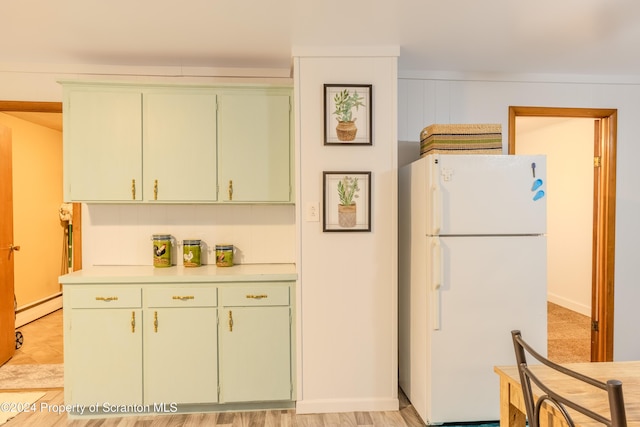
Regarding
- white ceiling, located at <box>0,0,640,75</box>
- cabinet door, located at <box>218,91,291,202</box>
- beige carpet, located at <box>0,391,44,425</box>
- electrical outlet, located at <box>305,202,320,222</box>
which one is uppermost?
white ceiling, located at <box>0,0,640,75</box>

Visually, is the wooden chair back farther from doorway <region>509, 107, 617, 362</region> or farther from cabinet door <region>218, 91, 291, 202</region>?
doorway <region>509, 107, 617, 362</region>

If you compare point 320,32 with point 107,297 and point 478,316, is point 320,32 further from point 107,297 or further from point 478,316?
point 107,297

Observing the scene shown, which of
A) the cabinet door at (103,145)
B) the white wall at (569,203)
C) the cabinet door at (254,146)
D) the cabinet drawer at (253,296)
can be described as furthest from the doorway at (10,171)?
the white wall at (569,203)

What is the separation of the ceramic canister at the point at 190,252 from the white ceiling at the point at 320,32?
1.32 metres

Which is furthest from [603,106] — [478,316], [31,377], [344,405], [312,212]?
[31,377]

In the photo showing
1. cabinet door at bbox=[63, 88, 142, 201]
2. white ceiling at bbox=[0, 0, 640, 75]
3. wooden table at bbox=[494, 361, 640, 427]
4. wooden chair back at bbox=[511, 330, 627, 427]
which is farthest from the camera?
cabinet door at bbox=[63, 88, 142, 201]

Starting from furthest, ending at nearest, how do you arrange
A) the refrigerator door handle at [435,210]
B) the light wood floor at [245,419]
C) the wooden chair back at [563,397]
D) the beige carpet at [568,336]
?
the beige carpet at [568,336]
the light wood floor at [245,419]
the refrigerator door handle at [435,210]
the wooden chair back at [563,397]

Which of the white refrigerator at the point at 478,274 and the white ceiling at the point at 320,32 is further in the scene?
the white refrigerator at the point at 478,274

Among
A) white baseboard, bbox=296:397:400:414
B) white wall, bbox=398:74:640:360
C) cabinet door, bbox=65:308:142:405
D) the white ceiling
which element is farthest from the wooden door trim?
white wall, bbox=398:74:640:360

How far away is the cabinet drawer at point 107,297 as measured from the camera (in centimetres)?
269

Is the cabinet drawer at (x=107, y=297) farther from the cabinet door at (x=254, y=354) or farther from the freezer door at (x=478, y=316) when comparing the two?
the freezer door at (x=478, y=316)

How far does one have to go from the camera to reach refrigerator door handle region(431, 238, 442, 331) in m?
2.44

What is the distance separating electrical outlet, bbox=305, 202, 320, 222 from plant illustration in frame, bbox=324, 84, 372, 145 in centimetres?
40

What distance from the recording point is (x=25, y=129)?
4.98 metres
